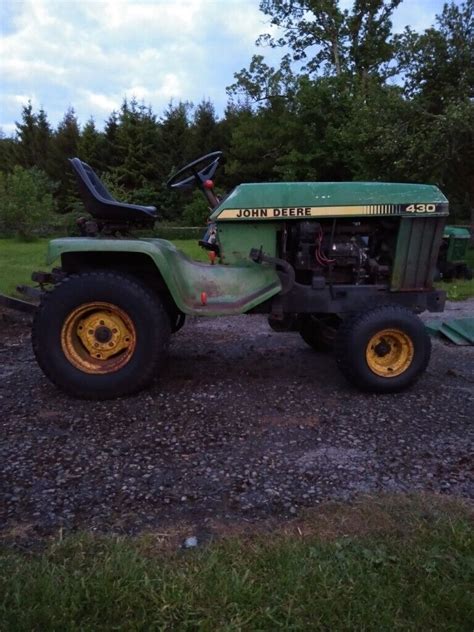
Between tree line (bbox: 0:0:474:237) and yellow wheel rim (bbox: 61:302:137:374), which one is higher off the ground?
tree line (bbox: 0:0:474:237)

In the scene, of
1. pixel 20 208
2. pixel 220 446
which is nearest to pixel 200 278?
pixel 220 446

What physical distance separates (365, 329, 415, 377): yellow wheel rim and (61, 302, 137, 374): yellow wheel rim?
1756 mm

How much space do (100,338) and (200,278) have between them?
2.80ft

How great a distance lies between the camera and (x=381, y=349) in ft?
14.0

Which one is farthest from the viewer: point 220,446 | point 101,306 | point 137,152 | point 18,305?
point 137,152

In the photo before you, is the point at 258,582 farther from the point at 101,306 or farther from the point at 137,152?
the point at 137,152

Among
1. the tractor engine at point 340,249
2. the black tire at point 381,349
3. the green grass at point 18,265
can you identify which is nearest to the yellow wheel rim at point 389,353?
the black tire at point 381,349

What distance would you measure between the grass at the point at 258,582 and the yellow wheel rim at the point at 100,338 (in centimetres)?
192

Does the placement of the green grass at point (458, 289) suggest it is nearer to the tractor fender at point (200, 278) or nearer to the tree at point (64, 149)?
the tractor fender at point (200, 278)

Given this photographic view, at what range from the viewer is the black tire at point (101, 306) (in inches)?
159

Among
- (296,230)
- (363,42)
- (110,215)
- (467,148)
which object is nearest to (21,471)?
(110,215)

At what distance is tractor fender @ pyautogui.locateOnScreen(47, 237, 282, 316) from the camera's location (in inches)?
159

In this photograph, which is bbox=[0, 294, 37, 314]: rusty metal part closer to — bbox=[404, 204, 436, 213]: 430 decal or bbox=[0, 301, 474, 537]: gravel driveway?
bbox=[0, 301, 474, 537]: gravel driveway

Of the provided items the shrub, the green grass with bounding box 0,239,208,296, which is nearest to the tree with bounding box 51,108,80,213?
the shrub
